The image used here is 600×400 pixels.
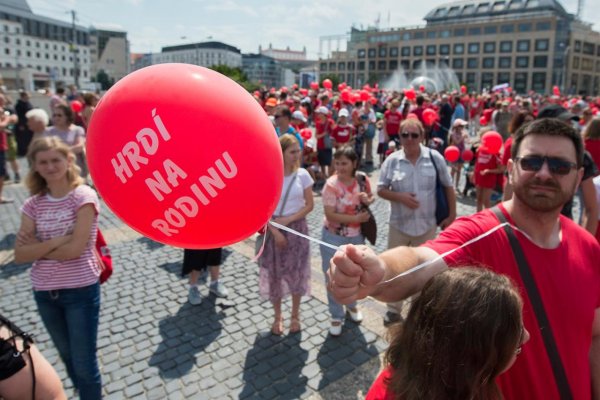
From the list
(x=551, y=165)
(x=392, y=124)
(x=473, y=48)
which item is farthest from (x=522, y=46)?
(x=551, y=165)

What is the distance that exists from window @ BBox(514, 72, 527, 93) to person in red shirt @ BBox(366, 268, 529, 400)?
93.1m

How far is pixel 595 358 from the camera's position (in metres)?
1.74

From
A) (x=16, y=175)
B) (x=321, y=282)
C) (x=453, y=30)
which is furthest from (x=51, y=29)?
(x=321, y=282)

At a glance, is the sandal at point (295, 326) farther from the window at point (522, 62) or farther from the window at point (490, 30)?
the window at point (490, 30)

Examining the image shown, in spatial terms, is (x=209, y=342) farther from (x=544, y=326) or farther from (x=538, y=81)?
(x=538, y=81)

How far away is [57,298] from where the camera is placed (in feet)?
8.70

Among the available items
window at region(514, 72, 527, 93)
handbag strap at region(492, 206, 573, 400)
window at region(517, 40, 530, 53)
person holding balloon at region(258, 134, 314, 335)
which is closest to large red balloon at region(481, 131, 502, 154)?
person holding balloon at region(258, 134, 314, 335)

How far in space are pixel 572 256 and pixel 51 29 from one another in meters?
122

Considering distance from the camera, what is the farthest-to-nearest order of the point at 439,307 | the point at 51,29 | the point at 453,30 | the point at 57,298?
the point at 51,29 → the point at 453,30 → the point at 57,298 → the point at 439,307

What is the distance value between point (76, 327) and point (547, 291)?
2.67 metres

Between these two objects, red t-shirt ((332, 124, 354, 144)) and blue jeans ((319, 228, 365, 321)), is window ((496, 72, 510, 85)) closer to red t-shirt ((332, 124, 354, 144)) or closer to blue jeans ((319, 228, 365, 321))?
red t-shirt ((332, 124, 354, 144))

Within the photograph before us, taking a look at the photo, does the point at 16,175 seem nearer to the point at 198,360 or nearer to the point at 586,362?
the point at 198,360

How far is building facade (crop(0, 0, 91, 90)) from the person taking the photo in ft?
279

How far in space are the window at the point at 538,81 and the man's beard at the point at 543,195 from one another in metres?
90.4
